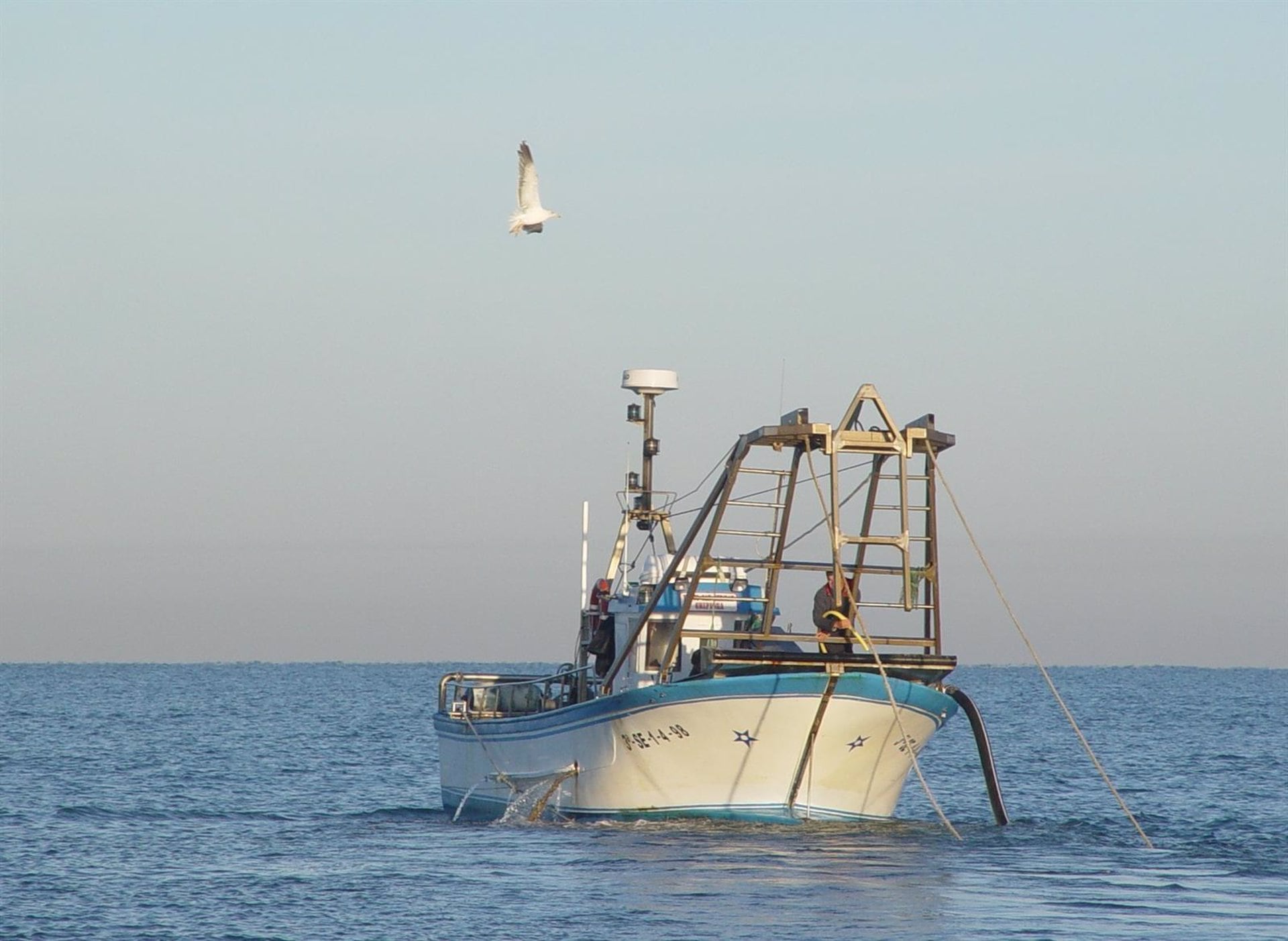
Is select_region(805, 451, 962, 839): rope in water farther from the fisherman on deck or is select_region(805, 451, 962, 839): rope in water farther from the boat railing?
the boat railing

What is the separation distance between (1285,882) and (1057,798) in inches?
640

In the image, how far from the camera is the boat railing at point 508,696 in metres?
32.7

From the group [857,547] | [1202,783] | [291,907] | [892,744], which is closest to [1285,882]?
[892,744]

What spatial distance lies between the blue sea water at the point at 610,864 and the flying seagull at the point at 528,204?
886 cm

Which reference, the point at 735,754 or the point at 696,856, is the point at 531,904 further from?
the point at 735,754

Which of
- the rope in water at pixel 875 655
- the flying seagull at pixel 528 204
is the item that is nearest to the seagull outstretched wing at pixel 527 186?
the flying seagull at pixel 528 204

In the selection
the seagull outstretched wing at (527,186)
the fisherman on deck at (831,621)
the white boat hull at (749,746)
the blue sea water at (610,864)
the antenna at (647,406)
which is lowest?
the blue sea water at (610,864)

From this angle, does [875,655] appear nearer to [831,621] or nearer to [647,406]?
[831,621]

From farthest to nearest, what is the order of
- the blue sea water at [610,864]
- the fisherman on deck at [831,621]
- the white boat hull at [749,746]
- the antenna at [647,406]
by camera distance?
the antenna at [647,406], the fisherman on deck at [831,621], the white boat hull at [749,746], the blue sea water at [610,864]

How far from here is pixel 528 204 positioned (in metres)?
27.6

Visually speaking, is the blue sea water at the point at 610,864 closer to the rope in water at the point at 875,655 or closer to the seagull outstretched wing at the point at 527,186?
the rope in water at the point at 875,655

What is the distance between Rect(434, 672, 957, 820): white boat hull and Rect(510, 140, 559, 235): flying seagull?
6.91 m

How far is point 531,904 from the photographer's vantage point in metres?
21.6

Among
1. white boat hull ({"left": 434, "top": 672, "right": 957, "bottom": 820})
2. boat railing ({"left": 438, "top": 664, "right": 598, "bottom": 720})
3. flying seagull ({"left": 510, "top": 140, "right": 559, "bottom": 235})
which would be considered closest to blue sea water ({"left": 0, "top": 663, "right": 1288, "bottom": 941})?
white boat hull ({"left": 434, "top": 672, "right": 957, "bottom": 820})
